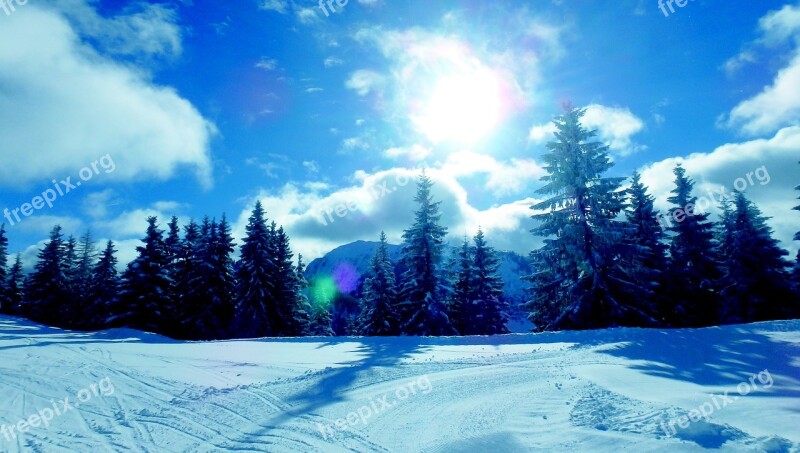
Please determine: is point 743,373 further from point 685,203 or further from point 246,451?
point 685,203

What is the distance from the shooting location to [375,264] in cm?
3562

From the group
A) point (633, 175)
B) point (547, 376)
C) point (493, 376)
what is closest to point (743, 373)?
point (547, 376)

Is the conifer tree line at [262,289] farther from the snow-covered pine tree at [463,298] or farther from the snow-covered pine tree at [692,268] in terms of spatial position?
the snow-covered pine tree at [692,268]

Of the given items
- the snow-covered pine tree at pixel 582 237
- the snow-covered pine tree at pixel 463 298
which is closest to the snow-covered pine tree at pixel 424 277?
the snow-covered pine tree at pixel 463 298

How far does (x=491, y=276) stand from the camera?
3600cm

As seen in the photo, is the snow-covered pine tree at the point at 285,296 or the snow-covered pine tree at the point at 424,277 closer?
the snow-covered pine tree at the point at 424,277

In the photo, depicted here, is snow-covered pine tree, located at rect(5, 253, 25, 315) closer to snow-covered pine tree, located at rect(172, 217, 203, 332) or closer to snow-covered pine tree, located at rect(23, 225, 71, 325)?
snow-covered pine tree, located at rect(23, 225, 71, 325)

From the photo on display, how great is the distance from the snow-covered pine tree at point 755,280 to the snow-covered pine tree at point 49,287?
5538 cm

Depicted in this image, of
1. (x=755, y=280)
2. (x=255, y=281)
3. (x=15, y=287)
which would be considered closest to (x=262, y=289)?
(x=255, y=281)

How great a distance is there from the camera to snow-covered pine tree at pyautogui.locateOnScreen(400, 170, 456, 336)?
2908 centimetres

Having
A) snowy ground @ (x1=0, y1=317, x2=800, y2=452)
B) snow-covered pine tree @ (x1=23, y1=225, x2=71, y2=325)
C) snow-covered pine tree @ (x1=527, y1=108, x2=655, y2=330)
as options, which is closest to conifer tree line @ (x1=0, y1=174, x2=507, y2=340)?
snow-covered pine tree @ (x1=23, y1=225, x2=71, y2=325)

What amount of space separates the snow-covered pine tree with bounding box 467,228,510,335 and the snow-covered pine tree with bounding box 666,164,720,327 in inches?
486

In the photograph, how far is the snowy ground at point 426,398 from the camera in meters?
5.95

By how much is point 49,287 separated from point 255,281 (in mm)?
25571
